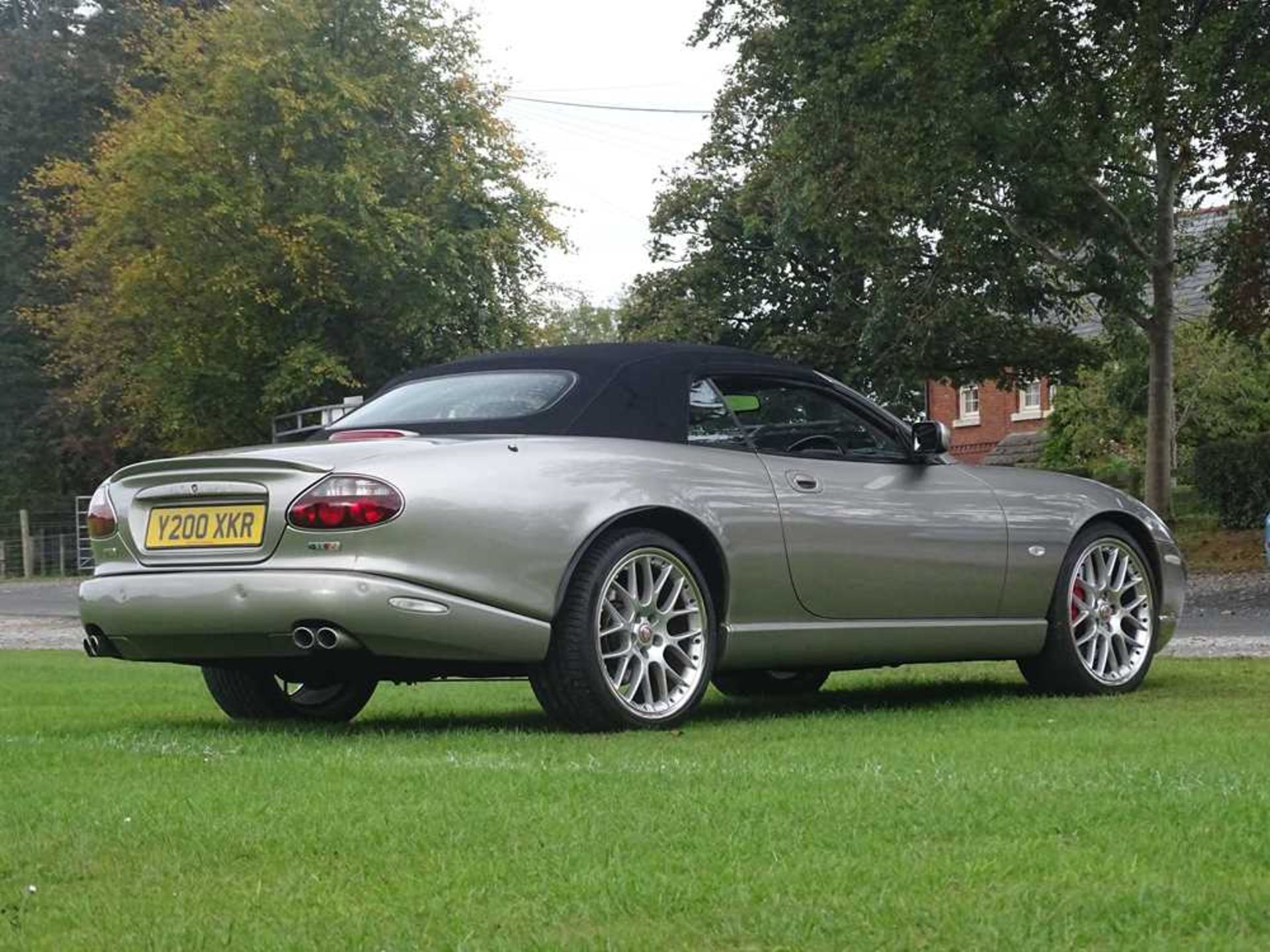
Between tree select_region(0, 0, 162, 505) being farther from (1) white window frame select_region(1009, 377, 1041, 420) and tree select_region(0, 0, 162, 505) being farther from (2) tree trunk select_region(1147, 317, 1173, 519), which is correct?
(2) tree trunk select_region(1147, 317, 1173, 519)

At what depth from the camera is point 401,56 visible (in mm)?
46344

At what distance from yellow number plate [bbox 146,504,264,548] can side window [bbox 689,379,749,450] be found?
1.88 metres

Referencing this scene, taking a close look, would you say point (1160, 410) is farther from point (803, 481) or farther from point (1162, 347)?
point (803, 481)

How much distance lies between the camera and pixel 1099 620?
10.1 metres

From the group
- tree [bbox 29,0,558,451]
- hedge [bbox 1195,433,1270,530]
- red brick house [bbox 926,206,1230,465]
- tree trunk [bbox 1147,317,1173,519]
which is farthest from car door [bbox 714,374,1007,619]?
red brick house [bbox 926,206,1230,465]

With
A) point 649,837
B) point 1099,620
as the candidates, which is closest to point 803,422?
point 1099,620

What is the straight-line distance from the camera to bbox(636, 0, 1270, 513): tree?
19.9m

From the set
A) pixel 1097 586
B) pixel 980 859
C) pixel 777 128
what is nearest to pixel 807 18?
pixel 777 128

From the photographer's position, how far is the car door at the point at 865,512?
890cm

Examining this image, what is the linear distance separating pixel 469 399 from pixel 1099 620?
335cm

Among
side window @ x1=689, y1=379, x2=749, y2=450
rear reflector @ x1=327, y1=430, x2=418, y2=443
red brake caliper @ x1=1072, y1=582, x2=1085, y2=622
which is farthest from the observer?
red brake caliper @ x1=1072, y1=582, x2=1085, y2=622

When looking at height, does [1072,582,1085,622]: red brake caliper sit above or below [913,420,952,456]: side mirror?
below

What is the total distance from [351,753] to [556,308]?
164 ft

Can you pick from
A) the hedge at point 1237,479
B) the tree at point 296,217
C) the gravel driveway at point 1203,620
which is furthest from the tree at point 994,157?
the tree at point 296,217
